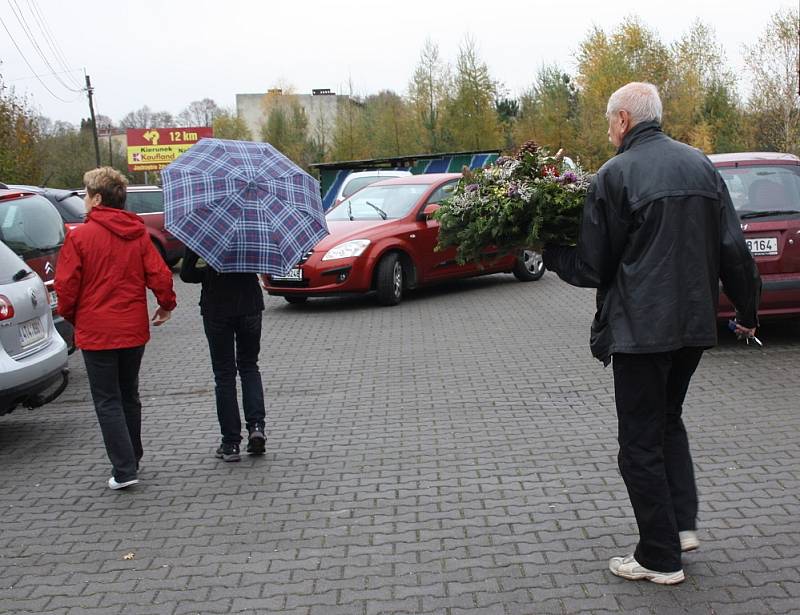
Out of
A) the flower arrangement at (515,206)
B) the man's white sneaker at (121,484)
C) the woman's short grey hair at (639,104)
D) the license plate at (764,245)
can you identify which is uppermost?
the woman's short grey hair at (639,104)

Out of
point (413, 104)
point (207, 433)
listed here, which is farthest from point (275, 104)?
point (207, 433)

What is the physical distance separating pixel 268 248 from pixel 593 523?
240cm

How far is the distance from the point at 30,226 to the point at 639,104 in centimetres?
643

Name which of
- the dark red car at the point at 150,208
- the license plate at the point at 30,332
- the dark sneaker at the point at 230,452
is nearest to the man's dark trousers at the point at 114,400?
the dark sneaker at the point at 230,452

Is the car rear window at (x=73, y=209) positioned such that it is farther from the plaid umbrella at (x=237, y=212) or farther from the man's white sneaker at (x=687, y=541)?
the man's white sneaker at (x=687, y=541)

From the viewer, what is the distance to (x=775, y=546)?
170 inches

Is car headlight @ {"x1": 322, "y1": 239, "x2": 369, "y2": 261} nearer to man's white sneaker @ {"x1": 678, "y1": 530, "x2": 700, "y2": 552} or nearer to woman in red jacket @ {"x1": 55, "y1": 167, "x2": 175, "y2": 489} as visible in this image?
woman in red jacket @ {"x1": 55, "y1": 167, "x2": 175, "y2": 489}

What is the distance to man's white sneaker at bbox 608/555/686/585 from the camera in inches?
154

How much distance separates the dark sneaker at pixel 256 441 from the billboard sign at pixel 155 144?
55.4m

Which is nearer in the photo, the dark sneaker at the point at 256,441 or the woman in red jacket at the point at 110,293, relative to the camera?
the woman in red jacket at the point at 110,293

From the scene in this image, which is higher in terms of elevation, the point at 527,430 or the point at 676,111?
the point at 676,111

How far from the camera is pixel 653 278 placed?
3.70 m

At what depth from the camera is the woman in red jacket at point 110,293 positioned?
5.43 meters

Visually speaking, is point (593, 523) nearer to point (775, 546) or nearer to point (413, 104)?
point (775, 546)
